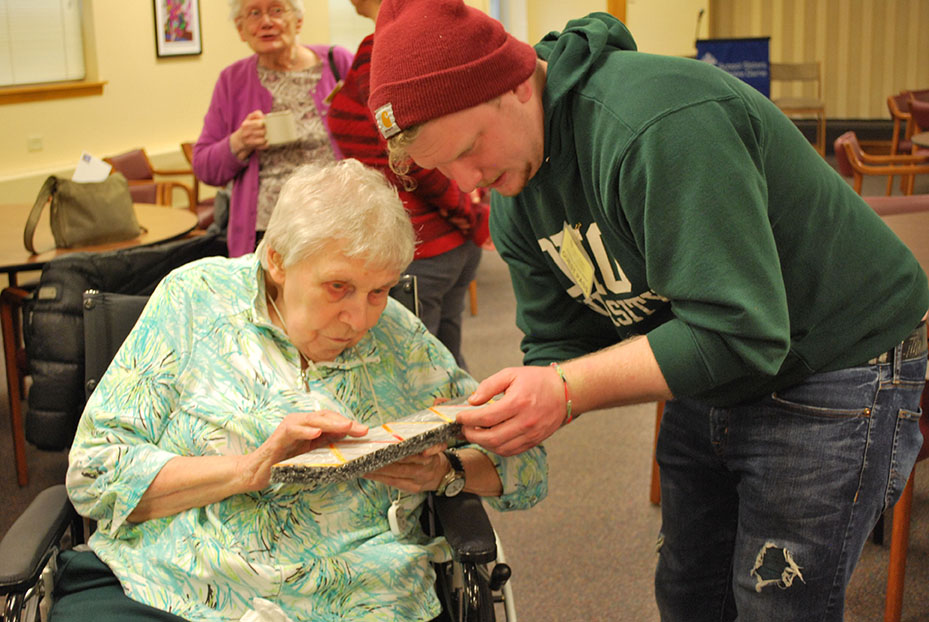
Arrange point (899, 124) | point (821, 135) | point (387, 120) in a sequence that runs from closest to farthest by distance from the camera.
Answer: point (387, 120) → point (899, 124) → point (821, 135)

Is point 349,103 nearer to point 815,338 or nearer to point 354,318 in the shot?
point 354,318

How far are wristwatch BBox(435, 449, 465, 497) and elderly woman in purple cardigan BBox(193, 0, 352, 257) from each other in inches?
62.3

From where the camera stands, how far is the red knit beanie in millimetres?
1161

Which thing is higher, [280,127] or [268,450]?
[280,127]

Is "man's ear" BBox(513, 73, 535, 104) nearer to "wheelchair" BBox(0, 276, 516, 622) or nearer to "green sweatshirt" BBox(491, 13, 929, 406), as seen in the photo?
"green sweatshirt" BBox(491, 13, 929, 406)

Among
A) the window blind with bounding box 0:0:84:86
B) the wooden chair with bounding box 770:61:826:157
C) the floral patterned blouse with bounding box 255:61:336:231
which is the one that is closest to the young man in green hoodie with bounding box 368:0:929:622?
the floral patterned blouse with bounding box 255:61:336:231

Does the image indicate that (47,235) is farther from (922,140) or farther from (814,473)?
(922,140)

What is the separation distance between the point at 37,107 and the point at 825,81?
8.82 meters

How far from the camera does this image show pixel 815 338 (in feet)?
4.09

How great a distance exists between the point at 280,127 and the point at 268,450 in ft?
5.33

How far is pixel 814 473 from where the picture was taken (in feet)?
4.22

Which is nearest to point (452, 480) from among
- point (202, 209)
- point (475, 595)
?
point (475, 595)

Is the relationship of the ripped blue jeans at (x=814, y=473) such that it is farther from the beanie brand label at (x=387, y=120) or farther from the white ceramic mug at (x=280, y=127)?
the white ceramic mug at (x=280, y=127)

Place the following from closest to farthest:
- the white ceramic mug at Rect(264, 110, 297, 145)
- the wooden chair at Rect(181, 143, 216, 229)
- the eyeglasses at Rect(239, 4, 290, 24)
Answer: the white ceramic mug at Rect(264, 110, 297, 145), the eyeglasses at Rect(239, 4, 290, 24), the wooden chair at Rect(181, 143, 216, 229)
